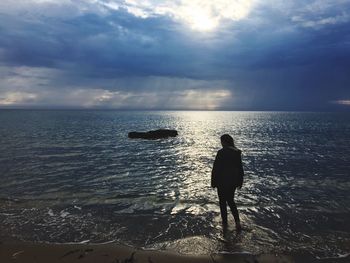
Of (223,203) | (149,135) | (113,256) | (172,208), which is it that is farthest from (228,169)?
(149,135)

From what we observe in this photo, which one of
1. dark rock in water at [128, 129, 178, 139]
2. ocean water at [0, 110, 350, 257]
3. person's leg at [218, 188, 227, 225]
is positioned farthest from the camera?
dark rock in water at [128, 129, 178, 139]

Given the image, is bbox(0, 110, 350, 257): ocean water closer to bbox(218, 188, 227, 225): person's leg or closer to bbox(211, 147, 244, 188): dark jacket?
bbox(218, 188, 227, 225): person's leg

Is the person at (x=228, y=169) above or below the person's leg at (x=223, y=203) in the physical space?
above

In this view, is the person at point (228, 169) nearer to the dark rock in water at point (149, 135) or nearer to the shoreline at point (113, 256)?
the shoreline at point (113, 256)

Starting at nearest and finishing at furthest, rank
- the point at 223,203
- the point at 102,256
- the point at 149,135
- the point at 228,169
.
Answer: the point at 102,256, the point at 228,169, the point at 223,203, the point at 149,135

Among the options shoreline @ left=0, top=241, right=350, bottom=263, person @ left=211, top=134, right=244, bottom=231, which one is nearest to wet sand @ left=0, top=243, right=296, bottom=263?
shoreline @ left=0, top=241, right=350, bottom=263

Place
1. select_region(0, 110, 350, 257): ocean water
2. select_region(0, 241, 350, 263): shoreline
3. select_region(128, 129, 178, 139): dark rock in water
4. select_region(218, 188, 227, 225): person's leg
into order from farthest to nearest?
select_region(128, 129, 178, 139): dark rock in water < select_region(218, 188, 227, 225): person's leg < select_region(0, 110, 350, 257): ocean water < select_region(0, 241, 350, 263): shoreline

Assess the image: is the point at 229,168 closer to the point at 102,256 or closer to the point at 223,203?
the point at 223,203

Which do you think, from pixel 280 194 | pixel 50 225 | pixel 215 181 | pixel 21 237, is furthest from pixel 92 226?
pixel 280 194

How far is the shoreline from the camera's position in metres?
7.79

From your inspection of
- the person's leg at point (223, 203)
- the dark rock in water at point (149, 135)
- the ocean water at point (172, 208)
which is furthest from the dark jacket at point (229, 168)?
the dark rock in water at point (149, 135)

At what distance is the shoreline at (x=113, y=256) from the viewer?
779 cm

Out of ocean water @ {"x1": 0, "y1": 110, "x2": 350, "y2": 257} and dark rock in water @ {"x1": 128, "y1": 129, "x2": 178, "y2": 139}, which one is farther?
dark rock in water @ {"x1": 128, "y1": 129, "x2": 178, "y2": 139}

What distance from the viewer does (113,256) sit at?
804 cm
